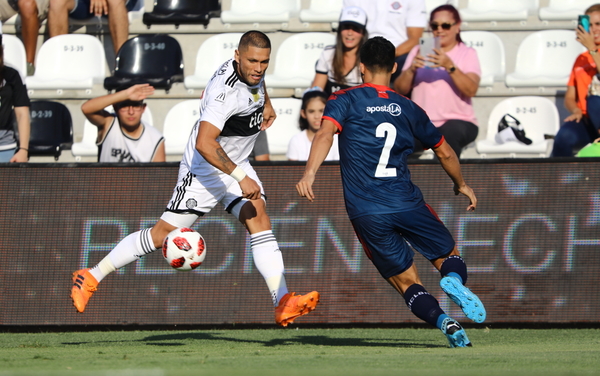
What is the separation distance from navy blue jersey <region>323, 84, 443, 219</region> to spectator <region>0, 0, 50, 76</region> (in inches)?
253

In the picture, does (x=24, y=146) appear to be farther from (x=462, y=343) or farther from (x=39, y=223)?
(x=462, y=343)

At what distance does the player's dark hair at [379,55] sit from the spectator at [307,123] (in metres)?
2.95

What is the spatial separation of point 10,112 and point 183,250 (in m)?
3.62

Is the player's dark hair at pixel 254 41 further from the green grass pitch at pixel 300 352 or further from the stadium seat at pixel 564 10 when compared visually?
the stadium seat at pixel 564 10

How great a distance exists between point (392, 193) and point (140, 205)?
114 inches

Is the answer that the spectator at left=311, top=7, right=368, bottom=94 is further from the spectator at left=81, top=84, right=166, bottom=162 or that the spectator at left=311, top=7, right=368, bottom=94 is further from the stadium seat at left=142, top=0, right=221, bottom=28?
the stadium seat at left=142, top=0, right=221, bottom=28

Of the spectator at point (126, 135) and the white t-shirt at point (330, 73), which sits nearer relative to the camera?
the spectator at point (126, 135)

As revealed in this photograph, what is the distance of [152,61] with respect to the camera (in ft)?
33.9

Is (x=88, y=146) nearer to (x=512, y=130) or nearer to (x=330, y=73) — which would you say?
(x=330, y=73)

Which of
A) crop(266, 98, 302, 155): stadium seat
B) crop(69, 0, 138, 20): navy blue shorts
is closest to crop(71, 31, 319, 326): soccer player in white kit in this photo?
crop(266, 98, 302, 155): stadium seat

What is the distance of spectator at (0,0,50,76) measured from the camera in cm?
1051

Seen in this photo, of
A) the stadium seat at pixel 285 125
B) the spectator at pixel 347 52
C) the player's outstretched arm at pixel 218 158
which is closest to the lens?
the player's outstretched arm at pixel 218 158

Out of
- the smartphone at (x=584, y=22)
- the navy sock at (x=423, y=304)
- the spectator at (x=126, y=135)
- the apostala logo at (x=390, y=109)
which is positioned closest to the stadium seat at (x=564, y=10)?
the smartphone at (x=584, y=22)

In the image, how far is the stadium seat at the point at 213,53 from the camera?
10.4 meters
